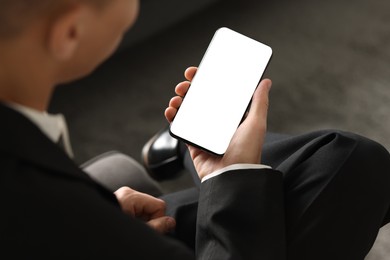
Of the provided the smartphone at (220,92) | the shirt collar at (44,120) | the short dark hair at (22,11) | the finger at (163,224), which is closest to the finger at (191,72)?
the smartphone at (220,92)

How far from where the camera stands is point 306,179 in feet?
2.51

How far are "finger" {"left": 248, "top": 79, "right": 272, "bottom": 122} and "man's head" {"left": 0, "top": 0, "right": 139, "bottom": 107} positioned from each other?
34 centimetres

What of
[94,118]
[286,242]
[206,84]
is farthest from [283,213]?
[94,118]

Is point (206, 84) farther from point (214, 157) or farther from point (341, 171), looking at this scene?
point (341, 171)

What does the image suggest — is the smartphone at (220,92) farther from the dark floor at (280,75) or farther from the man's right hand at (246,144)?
the dark floor at (280,75)

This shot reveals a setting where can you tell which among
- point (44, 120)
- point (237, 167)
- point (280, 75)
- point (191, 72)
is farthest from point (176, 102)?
point (280, 75)

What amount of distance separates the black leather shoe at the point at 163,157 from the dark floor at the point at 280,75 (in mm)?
157

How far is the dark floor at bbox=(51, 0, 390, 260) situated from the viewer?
4.26 feet

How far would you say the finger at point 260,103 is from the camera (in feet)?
2.62

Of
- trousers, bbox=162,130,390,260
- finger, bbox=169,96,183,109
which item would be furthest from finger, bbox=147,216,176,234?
finger, bbox=169,96,183,109

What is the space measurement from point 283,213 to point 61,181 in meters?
0.34

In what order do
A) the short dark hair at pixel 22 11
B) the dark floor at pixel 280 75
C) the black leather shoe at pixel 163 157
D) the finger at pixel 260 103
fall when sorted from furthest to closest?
the dark floor at pixel 280 75
the black leather shoe at pixel 163 157
the finger at pixel 260 103
the short dark hair at pixel 22 11

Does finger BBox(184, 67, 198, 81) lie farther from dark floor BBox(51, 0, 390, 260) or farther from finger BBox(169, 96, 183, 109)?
dark floor BBox(51, 0, 390, 260)

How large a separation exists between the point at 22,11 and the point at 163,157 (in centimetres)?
64
